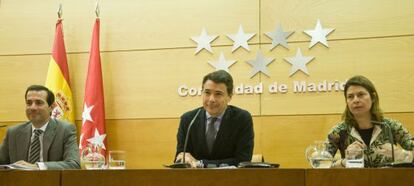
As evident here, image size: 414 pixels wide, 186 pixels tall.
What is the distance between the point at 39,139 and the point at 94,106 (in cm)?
111

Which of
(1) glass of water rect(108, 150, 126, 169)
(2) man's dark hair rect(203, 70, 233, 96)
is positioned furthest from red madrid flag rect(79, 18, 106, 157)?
(1) glass of water rect(108, 150, 126, 169)

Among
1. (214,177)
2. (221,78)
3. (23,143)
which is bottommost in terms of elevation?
(214,177)

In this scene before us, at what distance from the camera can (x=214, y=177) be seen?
83.3 inches

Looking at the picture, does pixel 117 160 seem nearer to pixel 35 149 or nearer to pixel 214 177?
pixel 214 177

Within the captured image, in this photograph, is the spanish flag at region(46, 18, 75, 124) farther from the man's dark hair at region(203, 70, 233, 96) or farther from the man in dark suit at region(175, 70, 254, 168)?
the man's dark hair at region(203, 70, 233, 96)

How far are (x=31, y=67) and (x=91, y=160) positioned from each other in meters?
2.70

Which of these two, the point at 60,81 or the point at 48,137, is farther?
the point at 60,81

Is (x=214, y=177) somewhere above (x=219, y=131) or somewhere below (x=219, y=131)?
below

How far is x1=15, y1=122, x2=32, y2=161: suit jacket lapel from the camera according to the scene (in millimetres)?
3545

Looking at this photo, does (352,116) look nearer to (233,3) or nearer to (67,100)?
(233,3)

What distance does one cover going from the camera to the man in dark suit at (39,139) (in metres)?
3.52

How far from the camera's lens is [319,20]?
4613 mm

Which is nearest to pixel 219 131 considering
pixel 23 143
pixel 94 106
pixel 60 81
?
pixel 23 143

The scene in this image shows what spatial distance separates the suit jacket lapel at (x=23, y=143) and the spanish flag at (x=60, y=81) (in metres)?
1.03
